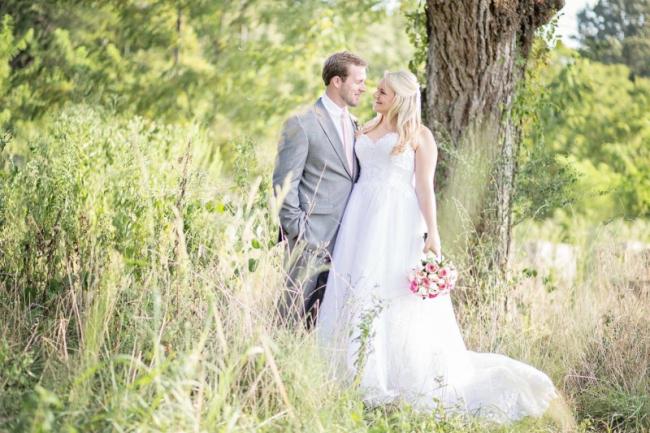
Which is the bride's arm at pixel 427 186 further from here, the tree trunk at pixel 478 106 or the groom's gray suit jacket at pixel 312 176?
the tree trunk at pixel 478 106

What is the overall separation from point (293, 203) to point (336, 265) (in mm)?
471

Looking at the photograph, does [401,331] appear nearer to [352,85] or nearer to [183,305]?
[183,305]

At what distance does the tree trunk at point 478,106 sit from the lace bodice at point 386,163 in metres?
1.00

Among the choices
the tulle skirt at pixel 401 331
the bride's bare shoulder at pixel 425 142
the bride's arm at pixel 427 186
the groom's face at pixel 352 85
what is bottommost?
the tulle skirt at pixel 401 331

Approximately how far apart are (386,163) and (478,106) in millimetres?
1388

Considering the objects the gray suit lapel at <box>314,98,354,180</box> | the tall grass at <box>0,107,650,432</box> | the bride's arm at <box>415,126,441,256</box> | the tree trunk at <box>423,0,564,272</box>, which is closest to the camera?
the tall grass at <box>0,107,650,432</box>

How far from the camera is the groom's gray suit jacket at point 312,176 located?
4969mm

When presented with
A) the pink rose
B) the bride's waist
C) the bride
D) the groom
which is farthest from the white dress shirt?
the pink rose

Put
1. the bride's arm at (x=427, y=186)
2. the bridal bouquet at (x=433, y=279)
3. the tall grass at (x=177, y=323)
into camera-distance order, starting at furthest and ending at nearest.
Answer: the bride's arm at (x=427, y=186)
the bridal bouquet at (x=433, y=279)
the tall grass at (x=177, y=323)

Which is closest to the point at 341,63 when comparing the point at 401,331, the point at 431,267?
the point at 431,267

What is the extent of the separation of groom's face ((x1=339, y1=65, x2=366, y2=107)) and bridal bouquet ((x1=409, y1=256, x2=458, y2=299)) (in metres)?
1.09

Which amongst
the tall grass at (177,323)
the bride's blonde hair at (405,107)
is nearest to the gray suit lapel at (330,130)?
the bride's blonde hair at (405,107)

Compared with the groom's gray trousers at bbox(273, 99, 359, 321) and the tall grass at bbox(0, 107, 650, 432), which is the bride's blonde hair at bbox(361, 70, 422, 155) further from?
the tall grass at bbox(0, 107, 650, 432)

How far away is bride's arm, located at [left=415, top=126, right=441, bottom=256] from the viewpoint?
4.92m
